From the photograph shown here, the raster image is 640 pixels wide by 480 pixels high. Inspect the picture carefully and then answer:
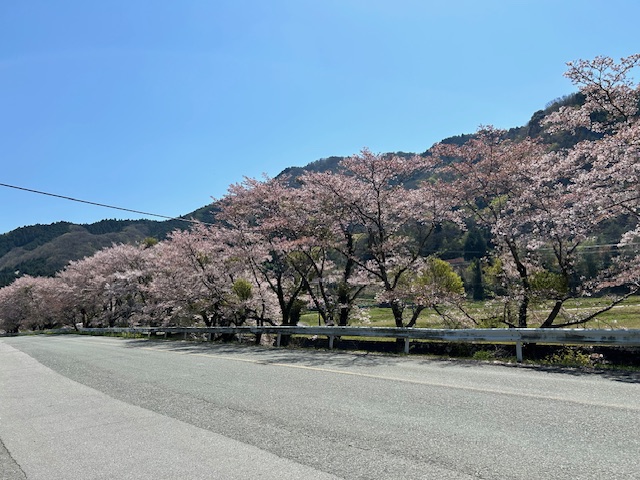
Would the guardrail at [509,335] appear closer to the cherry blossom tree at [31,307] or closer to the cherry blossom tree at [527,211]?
the cherry blossom tree at [527,211]

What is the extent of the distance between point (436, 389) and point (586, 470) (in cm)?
380

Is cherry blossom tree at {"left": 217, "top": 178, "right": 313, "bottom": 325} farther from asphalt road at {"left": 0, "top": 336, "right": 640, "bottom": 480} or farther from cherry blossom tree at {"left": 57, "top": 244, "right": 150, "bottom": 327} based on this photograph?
cherry blossom tree at {"left": 57, "top": 244, "right": 150, "bottom": 327}

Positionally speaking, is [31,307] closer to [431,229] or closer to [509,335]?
[431,229]

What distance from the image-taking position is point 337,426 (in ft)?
17.9

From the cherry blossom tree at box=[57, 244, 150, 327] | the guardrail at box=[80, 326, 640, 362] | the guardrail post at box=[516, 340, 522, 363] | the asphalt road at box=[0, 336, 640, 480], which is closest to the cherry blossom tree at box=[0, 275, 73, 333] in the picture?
the cherry blossom tree at box=[57, 244, 150, 327]

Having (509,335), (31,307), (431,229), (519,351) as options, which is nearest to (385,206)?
(431,229)

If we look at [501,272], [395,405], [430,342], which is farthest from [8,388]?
[501,272]

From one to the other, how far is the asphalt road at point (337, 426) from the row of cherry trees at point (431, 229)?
224 inches

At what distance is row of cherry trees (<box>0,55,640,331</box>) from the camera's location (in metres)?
12.8

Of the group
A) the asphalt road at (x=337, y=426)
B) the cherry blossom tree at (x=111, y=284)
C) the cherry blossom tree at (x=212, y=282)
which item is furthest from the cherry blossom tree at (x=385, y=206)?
the cherry blossom tree at (x=111, y=284)

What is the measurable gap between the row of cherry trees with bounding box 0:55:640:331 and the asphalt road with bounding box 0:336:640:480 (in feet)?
18.7

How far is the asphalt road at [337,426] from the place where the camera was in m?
4.09

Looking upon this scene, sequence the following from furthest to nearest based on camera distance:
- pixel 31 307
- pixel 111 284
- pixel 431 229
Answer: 1. pixel 31 307
2. pixel 111 284
3. pixel 431 229

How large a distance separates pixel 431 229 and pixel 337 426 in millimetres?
16074
